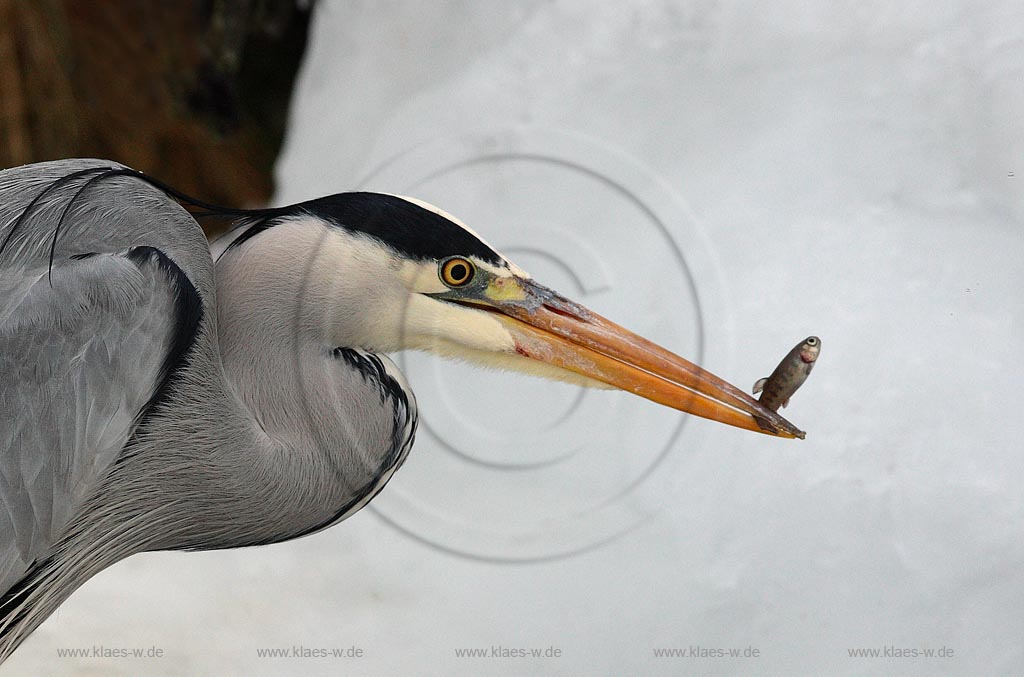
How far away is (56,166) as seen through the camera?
1062mm

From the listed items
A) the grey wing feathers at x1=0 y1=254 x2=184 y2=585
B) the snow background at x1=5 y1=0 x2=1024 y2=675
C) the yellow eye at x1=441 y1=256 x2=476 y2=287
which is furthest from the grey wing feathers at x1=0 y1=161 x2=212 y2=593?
the snow background at x1=5 y1=0 x2=1024 y2=675

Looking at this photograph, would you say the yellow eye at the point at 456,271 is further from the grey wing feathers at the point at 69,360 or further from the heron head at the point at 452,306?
the grey wing feathers at the point at 69,360

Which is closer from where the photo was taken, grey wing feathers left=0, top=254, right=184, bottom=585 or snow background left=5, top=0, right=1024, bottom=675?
grey wing feathers left=0, top=254, right=184, bottom=585

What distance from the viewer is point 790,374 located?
3.24ft

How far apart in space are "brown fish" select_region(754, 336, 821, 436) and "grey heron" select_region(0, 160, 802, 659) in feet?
0.08

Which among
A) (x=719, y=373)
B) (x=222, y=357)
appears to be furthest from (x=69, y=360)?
(x=719, y=373)

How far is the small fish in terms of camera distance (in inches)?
37.3

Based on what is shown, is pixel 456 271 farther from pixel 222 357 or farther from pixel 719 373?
pixel 719 373

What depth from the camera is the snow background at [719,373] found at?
1.48 meters

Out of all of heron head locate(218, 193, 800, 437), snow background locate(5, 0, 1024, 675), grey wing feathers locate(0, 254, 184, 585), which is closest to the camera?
grey wing feathers locate(0, 254, 184, 585)

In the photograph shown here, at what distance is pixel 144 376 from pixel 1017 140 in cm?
158

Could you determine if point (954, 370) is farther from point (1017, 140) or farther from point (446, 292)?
point (446, 292)

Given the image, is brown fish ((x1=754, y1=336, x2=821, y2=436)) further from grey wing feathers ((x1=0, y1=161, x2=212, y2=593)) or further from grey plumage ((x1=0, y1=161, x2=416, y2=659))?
grey wing feathers ((x1=0, y1=161, x2=212, y2=593))

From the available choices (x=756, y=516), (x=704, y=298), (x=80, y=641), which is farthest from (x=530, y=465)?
(x=80, y=641)
